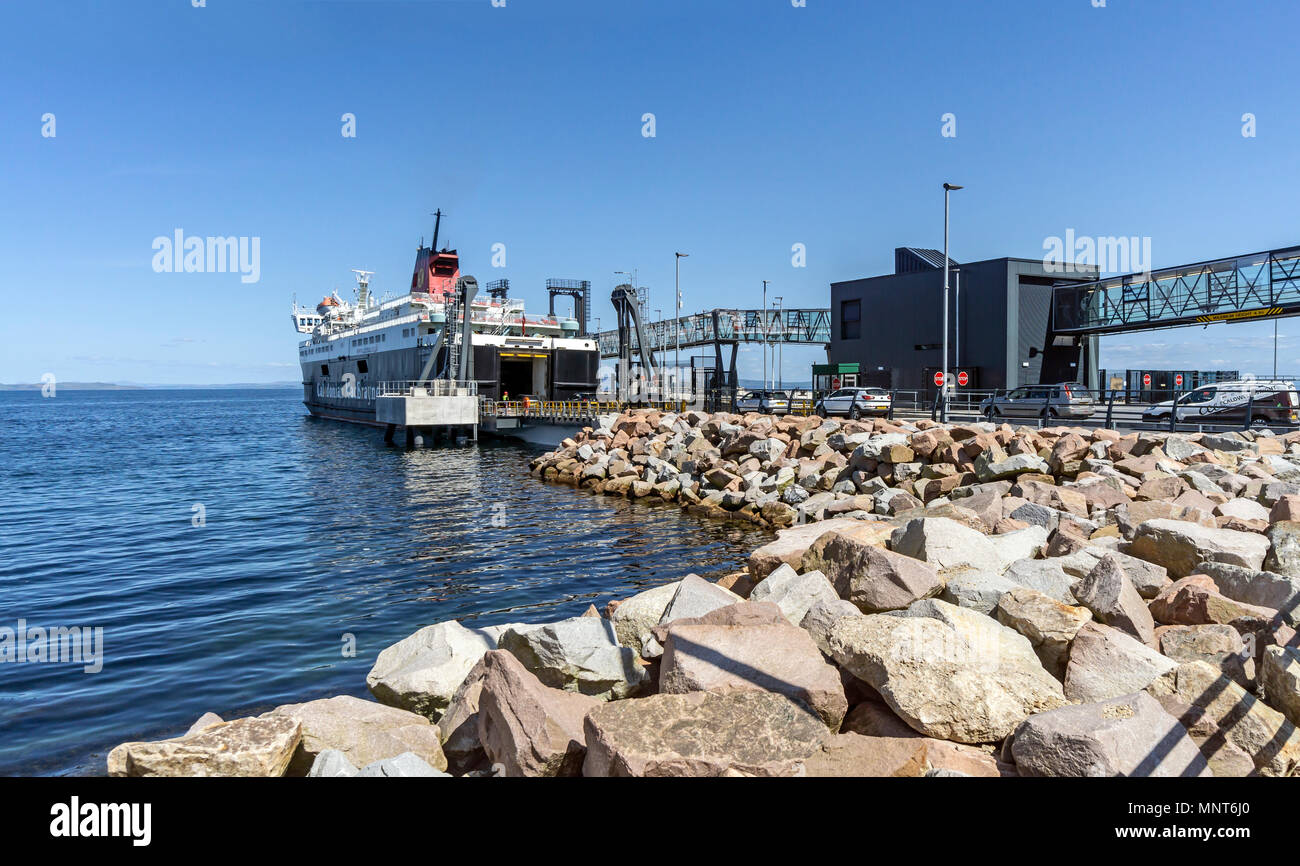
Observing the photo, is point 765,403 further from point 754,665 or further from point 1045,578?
point 754,665

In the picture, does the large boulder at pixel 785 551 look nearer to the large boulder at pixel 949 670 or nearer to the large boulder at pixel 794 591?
the large boulder at pixel 794 591

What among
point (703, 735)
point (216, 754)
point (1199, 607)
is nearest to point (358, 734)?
point (216, 754)

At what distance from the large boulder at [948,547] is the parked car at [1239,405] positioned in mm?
15747

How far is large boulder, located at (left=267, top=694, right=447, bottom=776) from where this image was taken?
5.07 metres

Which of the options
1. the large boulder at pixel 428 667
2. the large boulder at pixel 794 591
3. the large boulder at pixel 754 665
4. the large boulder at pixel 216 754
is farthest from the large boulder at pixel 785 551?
the large boulder at pixel 216 754

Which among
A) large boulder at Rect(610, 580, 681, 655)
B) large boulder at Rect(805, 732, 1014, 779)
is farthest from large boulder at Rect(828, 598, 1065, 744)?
large boulder at Rect(610, 580, 681, 655)

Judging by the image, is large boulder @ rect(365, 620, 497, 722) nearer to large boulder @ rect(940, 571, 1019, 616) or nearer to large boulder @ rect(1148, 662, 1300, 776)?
large boulder @ rect(940, 571, 1019, 616)

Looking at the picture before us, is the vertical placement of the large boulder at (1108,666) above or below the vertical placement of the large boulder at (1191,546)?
below

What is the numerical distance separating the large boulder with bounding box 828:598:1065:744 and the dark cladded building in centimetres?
3509

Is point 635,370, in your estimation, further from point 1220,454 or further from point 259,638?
point 259,638

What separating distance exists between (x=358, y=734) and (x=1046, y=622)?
15.6ft

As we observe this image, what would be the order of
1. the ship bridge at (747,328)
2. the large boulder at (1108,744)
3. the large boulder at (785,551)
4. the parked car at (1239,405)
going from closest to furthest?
the large boulder at (1108,744) < the large boulder at (785,551) < the parked car at (1239,405) < the ship bridge at (747,328)

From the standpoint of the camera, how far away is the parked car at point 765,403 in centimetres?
3506
